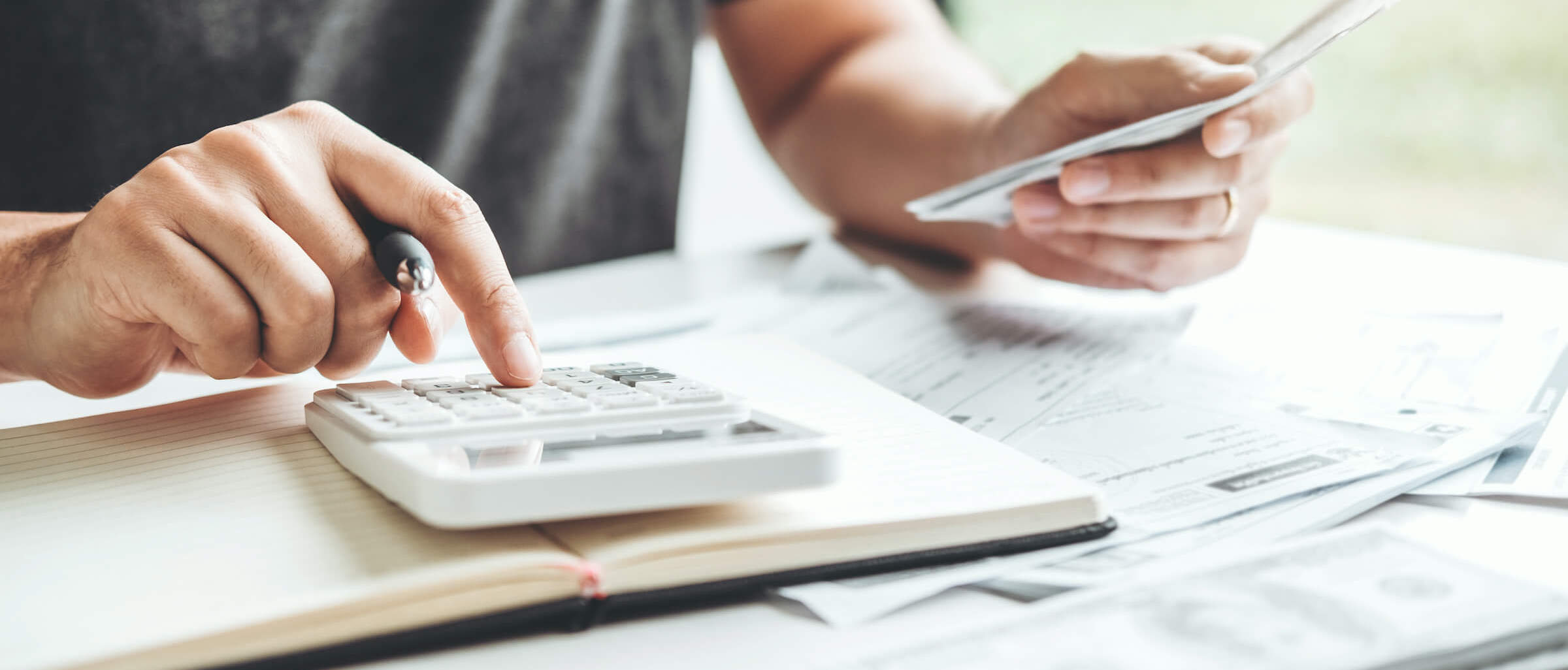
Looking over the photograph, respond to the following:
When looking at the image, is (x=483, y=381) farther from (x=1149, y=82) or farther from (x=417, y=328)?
(x=1149, y=82)

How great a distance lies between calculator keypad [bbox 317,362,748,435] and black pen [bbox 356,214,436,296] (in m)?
0.04

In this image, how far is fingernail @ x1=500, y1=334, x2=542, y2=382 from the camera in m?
0.45

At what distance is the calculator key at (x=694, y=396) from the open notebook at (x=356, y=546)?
5cm

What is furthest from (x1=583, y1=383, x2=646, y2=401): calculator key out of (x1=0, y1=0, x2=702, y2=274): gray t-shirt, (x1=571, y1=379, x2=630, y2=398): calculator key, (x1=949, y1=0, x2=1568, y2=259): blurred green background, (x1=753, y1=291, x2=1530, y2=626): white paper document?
(x1=949, y1=0, x2=1568, y2=259): blurred green background

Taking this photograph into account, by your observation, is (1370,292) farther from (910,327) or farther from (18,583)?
(18,583)

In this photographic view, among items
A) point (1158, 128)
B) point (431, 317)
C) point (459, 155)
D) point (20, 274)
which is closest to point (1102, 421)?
point (1158, 128)

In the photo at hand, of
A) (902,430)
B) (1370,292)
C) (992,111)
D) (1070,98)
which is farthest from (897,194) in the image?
(902,430)

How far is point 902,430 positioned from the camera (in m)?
0.45

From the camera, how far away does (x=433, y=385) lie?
0.45 meters

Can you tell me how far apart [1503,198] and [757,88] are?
332 centimetres

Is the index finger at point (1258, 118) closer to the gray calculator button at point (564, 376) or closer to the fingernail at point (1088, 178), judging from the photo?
the fingernail at point (1088, 178)

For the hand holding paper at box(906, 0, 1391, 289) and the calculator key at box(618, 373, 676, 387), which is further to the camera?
the hand holding paper at box(906, 0, 1391, 289)

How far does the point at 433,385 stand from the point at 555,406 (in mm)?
87

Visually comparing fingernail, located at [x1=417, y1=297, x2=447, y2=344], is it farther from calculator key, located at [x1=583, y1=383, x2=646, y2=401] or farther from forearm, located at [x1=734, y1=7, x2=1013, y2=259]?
forearm, located at [x1=734, y1=7, x2=1013, y2=259]
